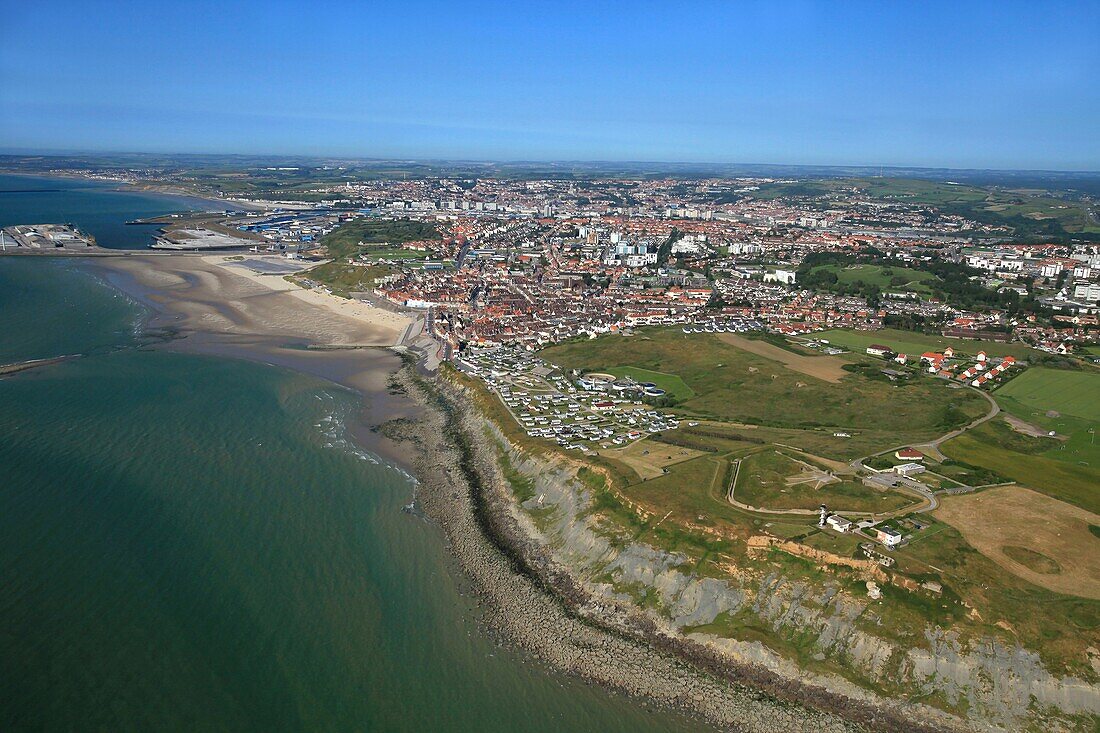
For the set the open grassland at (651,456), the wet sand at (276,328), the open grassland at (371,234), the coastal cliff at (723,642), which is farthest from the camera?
the open grassland at (371,234)

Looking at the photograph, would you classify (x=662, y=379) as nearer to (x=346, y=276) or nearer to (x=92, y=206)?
(x=346, y=276)

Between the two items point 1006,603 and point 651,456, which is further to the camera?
point 651,456

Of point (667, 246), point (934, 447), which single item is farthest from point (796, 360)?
point (667, 246)

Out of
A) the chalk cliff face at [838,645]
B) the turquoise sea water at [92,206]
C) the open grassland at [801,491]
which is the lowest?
the chalk cliff face at [838,645]

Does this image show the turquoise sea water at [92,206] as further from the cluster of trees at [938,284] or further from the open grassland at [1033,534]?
the open grassland at [1033,534]

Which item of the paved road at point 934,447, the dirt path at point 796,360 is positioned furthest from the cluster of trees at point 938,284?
the paved road at point 934,447

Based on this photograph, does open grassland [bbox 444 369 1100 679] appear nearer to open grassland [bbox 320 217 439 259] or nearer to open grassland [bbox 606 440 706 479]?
open grassland [bbox 606 440 706 479]
